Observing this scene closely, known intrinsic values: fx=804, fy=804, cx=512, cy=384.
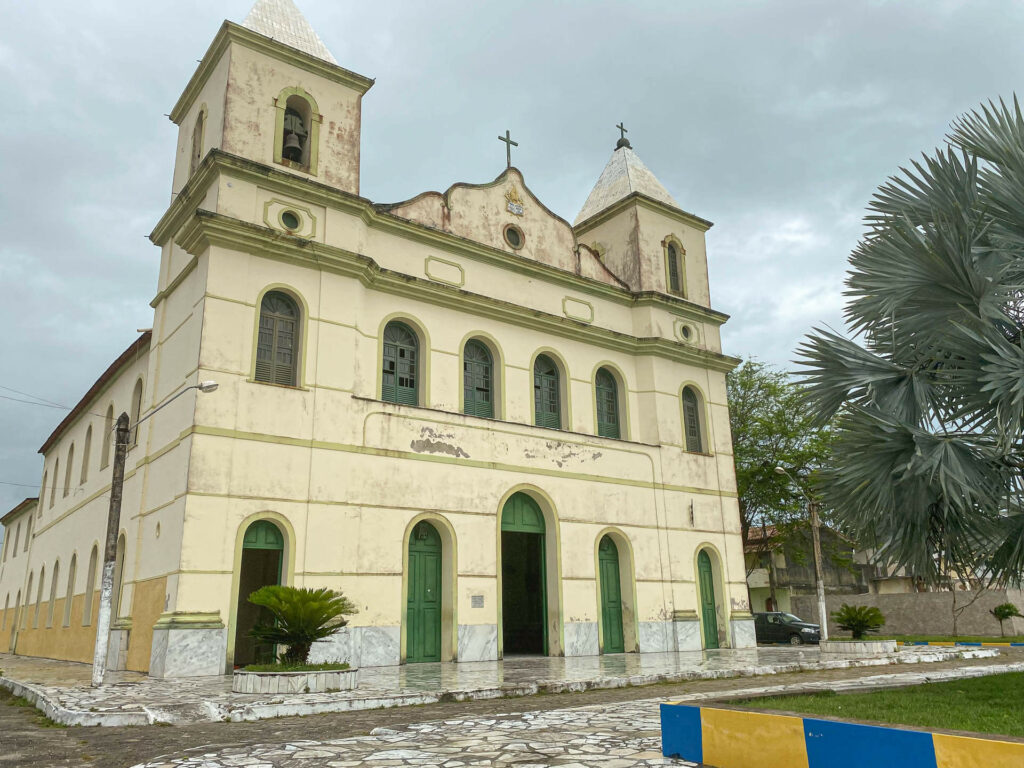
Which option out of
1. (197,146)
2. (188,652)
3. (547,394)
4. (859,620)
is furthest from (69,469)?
(859,620)

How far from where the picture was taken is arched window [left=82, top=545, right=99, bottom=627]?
1902 cm

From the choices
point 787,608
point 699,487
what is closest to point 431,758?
point 699,487

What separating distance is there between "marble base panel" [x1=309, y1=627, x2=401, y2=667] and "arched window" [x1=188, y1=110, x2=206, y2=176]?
9.74 metres

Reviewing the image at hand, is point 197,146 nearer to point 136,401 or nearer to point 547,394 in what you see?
point 136,401

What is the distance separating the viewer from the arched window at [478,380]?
58.9ft

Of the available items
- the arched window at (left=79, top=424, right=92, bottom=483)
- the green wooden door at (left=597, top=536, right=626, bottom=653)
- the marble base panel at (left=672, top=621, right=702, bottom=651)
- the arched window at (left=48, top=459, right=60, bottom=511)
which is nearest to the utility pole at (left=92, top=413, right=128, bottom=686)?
the green wooden door at (left=597, top=536, right=626, bottom=653)

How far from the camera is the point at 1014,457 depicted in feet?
28.4

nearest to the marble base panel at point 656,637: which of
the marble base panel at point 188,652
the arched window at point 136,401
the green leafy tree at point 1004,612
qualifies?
the marble base panel at point 188,652

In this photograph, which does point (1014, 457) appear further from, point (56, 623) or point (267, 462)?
point (56, 623)

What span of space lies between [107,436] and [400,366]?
9.25 meters

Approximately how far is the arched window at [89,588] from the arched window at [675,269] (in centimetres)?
1637

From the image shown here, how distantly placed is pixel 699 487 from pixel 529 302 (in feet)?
21.7

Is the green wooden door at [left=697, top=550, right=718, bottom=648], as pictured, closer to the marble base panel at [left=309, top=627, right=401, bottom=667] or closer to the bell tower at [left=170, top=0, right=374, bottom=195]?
the marble base panel at [left=309, top=627, right=401, bottom=667]

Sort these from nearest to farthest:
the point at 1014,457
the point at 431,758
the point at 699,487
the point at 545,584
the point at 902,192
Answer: the point at 431,758
the point at 1014,457
the point at 902,192
the point at 545,584
the point at 699,487
